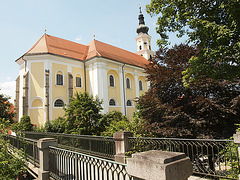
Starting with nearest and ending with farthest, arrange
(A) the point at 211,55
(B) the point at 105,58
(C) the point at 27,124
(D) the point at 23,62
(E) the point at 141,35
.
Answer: (A) the point at 211,55 → (C) the point at 27,124 → (D) the point at 23,62 → (B) the point at 105,58 → (E) the point at 141,35

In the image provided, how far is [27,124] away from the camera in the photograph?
21.0 meters

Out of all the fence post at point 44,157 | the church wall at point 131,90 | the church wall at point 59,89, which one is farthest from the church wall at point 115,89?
the fence post at point 44,157

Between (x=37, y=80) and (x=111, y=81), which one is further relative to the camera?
(x=111, y=81)

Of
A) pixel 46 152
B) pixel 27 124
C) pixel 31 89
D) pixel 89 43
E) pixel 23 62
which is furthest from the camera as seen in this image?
pixel 89 43

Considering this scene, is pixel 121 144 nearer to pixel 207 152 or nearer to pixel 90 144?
pixel 90 144

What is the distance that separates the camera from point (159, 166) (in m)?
1.99

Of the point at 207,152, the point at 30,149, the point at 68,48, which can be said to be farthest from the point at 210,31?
the point at 68,48

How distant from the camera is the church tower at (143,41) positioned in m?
43.7

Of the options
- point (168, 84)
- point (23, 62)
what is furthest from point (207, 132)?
point (23, 62)

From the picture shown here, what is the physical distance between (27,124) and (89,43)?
60.1 ft

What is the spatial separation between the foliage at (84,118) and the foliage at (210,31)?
23.2ft

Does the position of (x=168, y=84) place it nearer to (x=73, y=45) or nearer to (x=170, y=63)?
(x=170, y=63)

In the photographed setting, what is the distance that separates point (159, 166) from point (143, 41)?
145ft

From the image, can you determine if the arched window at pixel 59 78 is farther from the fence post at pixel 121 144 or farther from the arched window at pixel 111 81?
the fence post at pixel 121 144
